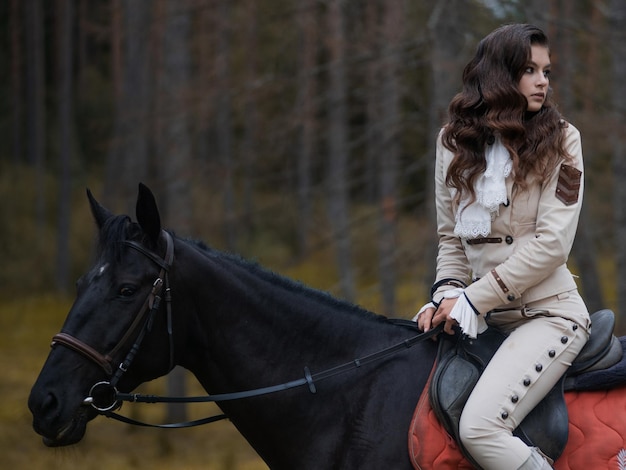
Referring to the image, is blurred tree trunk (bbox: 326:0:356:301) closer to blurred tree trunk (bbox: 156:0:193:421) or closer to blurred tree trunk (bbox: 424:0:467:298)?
blurred tree trunk (bbox: 156:0:193:421)

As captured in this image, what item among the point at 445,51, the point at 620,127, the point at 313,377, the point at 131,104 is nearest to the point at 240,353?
the point at 313,377

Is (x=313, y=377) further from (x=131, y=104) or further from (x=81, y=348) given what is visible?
(x=131, y=104)

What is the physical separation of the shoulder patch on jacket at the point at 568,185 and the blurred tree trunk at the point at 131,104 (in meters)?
8.59

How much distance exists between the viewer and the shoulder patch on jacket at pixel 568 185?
10.6ft

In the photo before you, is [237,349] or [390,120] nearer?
[237,349]

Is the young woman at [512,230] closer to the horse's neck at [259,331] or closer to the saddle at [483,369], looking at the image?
the saddle at [483,369]

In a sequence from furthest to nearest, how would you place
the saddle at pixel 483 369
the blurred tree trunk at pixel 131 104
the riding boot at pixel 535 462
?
the blurred tree trunk at pixel 131 104, the saddle at pixel 483 369, the riding boot at pixel 535 462

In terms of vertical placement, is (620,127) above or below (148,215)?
below

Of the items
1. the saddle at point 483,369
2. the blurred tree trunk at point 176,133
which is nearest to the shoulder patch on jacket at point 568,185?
the saddle at point 483,369

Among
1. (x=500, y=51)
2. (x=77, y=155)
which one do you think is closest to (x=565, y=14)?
(x=500, y=51)

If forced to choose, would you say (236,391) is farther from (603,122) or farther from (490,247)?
(603,122)

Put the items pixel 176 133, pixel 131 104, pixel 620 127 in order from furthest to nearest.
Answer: pixel 131 104, pixel 176 133, pixel 620 127

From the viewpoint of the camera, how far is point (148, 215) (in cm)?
331

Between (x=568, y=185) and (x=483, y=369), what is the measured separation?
768 mm
